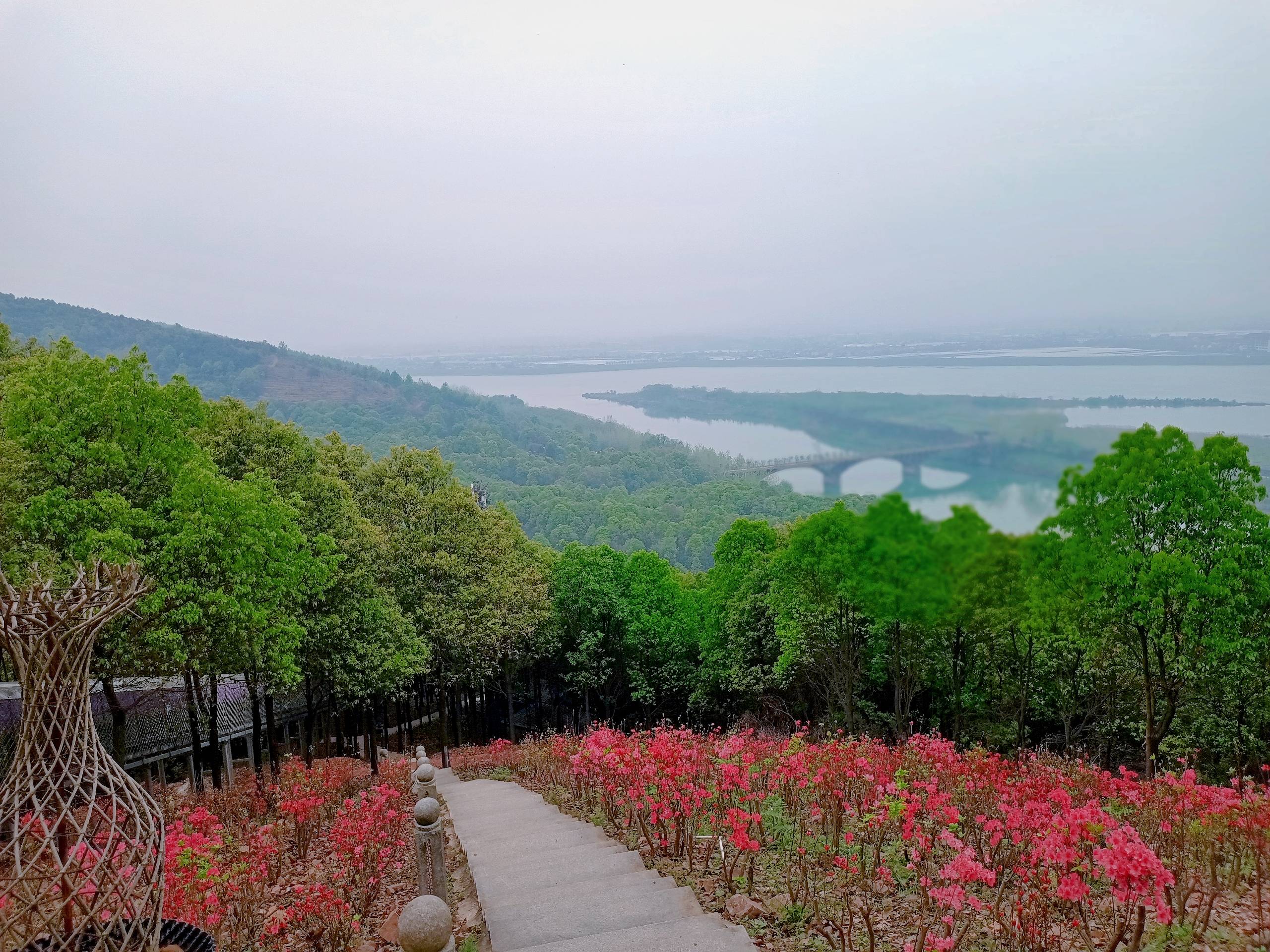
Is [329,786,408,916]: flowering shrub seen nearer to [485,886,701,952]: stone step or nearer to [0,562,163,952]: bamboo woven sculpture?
[485,886,701,952]: stone step

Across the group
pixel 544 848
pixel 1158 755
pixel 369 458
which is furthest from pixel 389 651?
pixel 1158 755

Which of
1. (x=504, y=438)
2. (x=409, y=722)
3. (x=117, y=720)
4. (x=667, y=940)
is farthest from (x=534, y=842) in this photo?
(x=504, y=438)

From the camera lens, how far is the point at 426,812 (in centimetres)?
570

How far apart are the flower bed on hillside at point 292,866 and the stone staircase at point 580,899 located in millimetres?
878

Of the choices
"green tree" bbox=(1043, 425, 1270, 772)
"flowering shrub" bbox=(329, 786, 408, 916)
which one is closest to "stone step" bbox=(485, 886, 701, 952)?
"flowering shrub" bbox=(329, 786, 408, 916)

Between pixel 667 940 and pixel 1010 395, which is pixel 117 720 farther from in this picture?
pixel 1010 395

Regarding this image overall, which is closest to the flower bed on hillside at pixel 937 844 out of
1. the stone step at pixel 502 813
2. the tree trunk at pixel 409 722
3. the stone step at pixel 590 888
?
the stone step at pixel 590 888

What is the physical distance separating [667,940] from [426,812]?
2.06 m

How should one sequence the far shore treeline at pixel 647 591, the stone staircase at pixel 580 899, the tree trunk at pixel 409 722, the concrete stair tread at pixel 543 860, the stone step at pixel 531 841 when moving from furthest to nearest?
the tree trunk at pixel 409 722
the far shore treeline at pixel 647 591
the stone step at pixel 531 841
the concrete stair tread at pixel 543 860
the stone staircase at pixel 580 899

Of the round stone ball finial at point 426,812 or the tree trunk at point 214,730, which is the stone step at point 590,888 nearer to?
the round stone ball finial at point 426,812

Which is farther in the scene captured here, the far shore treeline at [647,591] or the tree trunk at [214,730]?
the tree trunk at [214,730]

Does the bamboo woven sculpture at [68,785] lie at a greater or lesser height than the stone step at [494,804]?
greater

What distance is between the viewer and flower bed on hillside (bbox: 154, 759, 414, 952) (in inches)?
230

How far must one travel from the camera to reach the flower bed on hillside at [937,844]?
4.40 meters
